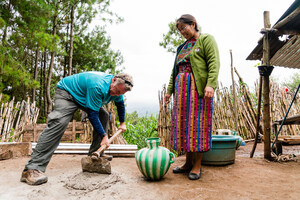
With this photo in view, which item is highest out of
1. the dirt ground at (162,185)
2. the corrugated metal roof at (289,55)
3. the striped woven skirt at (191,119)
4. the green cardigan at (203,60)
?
the corrugated metal roof at (289,55)

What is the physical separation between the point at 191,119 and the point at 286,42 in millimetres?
2107

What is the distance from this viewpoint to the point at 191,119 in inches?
83.1

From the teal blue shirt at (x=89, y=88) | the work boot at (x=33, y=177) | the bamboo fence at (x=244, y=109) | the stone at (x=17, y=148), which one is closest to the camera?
the work boot at (x=33, y=177)

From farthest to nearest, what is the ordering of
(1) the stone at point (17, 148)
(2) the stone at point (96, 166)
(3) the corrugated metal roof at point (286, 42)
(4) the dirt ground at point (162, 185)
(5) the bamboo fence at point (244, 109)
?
(5) the bamboo fence at point (244, 109) → (1) the stone at point (17, 148) → (3) the corrugated metal roof at point (286, 42) → (2) the stone at point (96, 166) → (4) the dirt ground at point (162, 185)

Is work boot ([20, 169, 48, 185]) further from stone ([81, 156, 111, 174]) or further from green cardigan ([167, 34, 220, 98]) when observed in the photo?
green cardigan ([167, 34, 220, 98])

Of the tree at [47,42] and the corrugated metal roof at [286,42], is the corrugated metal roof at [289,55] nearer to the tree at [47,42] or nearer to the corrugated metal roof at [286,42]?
the corrugated metal roof at [286,42]

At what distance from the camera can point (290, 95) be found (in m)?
5.76

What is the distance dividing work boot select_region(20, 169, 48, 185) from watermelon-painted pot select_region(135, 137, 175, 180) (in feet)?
2.91

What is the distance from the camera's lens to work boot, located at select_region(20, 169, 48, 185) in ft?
6.26

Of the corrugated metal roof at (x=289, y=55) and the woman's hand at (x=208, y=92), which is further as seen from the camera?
the corrugated metal roof at (x=289, y=55)

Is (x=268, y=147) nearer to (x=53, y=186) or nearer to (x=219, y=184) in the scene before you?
(x=219, y=184)

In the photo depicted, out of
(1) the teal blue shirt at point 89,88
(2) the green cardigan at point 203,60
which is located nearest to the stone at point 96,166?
(1) the teal blue shirt at point 89,88

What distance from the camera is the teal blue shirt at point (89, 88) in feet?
6.60

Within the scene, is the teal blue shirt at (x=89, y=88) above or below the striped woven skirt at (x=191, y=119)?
above
